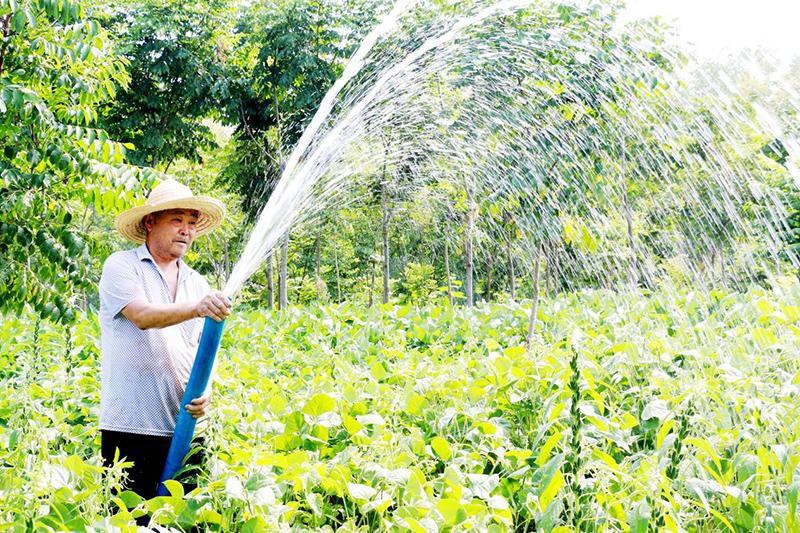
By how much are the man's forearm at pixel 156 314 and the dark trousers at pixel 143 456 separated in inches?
18.5

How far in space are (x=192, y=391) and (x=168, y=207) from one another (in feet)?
2.47

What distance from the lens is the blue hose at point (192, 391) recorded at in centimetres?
248

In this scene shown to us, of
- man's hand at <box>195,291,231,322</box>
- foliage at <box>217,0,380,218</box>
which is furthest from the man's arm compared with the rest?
foliage at <box>217,0,380,218</box>

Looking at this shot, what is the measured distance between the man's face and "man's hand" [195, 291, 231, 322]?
616 millimetres

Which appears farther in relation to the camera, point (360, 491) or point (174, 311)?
point (174, 311)

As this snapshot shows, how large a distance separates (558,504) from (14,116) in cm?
397

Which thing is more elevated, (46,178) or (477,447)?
(46,178)

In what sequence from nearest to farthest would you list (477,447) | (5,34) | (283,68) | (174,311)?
(174,311) → (477,447) → (5,34) → (283,68)

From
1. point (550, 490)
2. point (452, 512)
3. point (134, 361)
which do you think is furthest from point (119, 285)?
point (550, 490)

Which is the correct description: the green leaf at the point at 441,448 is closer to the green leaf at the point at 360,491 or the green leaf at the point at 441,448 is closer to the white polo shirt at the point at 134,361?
the green leaf at the point at 360,491

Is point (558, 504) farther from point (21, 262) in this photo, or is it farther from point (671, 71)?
point (671, 71)

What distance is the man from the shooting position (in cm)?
271

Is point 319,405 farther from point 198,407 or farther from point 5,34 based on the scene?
point 5,34

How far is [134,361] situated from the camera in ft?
9.07
